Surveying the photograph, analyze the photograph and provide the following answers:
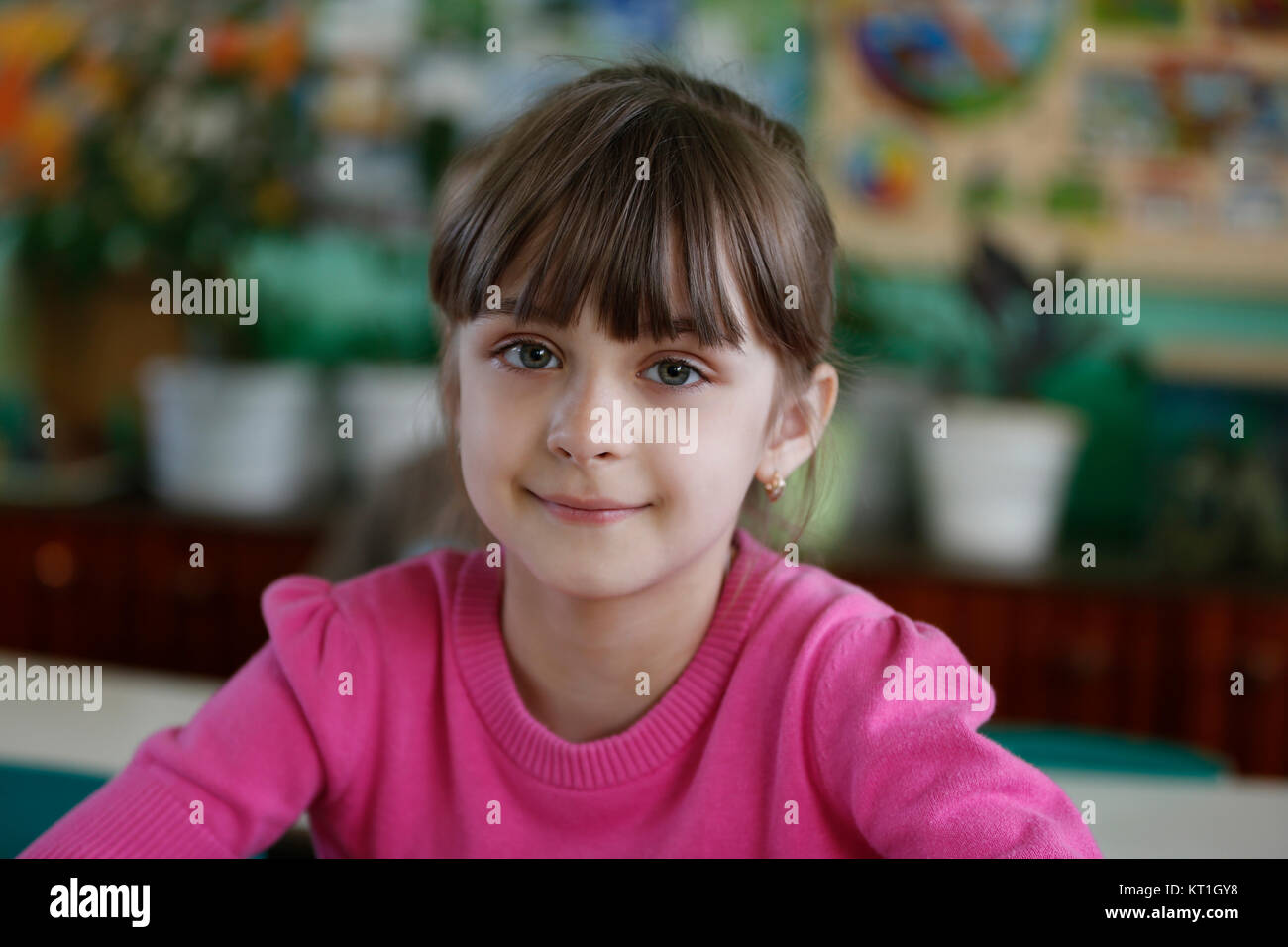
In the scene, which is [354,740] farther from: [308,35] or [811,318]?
[308,35]

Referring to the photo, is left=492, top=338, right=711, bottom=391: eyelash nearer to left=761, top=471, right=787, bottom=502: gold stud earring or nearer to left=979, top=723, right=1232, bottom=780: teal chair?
left=761, top=471, right=787, bottom=502: gold stud earring

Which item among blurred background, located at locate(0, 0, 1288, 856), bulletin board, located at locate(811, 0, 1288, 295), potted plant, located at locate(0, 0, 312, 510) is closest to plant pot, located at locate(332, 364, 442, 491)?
blurred background, located at locate(0, 0, 1288, 856)

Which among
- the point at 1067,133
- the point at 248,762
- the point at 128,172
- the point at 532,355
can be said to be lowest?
the point at 248,762

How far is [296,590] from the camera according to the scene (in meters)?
0.96

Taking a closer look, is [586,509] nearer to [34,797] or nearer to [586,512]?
[586,512]

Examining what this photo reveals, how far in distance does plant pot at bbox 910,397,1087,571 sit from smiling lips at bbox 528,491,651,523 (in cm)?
194

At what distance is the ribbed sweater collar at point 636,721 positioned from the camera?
893 millimetres

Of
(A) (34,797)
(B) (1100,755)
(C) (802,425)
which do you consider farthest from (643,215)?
(B) (1100,755)

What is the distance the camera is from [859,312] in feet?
8.00

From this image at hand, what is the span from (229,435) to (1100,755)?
213cm

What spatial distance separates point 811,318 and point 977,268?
1.97 metres

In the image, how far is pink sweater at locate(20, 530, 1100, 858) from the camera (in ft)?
2.70

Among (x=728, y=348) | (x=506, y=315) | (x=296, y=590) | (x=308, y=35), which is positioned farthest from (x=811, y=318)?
(x=308, y=35)

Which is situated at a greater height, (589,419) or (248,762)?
(589,419)
